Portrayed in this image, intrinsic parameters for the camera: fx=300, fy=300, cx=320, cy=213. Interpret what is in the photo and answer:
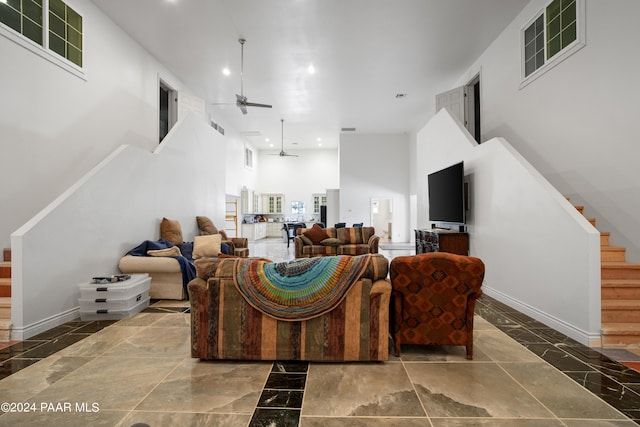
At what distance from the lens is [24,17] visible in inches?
146

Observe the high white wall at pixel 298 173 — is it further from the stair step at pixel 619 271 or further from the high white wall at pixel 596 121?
the stair step at pixel 619 271

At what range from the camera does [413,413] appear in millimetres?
1745

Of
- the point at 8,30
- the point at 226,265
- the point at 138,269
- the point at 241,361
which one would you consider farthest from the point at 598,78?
the point at 8,30

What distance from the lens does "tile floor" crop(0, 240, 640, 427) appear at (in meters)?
1.71

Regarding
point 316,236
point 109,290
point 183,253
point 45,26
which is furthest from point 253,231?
point 45,26

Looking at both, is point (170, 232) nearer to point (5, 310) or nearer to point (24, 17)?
Result: point (5, 310)

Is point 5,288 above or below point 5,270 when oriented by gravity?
below

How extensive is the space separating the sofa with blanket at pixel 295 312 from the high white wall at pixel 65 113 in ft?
10.1

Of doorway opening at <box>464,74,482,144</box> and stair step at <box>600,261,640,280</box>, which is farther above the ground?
doorway opening at <box>464,74,482,144</box>

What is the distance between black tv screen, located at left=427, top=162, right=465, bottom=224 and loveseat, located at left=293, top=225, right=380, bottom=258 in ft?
4.44

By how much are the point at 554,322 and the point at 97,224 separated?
5391 mm

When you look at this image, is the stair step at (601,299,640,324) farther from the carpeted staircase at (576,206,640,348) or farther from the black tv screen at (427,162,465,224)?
the black tv screen at (427,162,465,224)

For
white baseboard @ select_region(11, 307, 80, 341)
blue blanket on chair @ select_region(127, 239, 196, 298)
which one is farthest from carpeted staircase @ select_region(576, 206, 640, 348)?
white baseboard @ select_region(11, 307, 80, 341)

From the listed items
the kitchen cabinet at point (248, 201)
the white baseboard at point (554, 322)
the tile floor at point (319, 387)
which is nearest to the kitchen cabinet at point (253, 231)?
the kitchen cabinet at point (248, 201)
